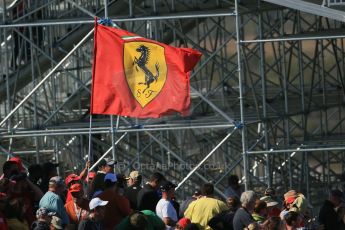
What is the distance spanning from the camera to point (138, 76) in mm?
27781

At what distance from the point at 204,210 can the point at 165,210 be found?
0.65m

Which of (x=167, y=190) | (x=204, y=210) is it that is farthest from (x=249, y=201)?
(x=167, y=190)

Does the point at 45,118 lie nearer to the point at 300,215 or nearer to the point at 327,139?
the point at 327,139

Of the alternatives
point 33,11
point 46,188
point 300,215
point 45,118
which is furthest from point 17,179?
point 45,118

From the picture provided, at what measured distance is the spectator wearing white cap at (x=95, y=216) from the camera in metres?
23.4

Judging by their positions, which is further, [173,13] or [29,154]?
[29,154]

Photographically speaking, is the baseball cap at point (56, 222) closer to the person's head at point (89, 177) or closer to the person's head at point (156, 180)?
the person's head at point (156, 180)

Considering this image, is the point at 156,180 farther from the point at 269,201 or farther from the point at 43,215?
the point at 43,215

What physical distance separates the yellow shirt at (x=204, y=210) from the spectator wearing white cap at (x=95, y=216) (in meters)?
1.64

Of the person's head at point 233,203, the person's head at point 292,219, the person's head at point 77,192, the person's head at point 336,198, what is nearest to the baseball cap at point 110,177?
the person's head at point 77,192

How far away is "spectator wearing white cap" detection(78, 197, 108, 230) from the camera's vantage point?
923 inches

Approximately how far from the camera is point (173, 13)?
33.4 metres

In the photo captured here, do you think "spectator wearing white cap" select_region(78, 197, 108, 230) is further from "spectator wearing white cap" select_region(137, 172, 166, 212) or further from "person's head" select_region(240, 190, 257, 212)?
"spectator wearing white cap" select_region(137, 172, 166, 212)

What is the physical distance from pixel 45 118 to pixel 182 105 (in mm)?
7388
